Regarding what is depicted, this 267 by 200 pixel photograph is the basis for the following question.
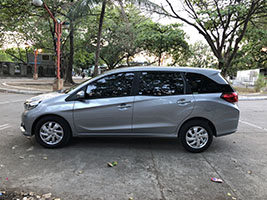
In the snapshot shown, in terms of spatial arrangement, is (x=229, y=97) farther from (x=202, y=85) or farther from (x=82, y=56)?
(x=82, y=56)

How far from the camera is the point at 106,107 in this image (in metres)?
4.00

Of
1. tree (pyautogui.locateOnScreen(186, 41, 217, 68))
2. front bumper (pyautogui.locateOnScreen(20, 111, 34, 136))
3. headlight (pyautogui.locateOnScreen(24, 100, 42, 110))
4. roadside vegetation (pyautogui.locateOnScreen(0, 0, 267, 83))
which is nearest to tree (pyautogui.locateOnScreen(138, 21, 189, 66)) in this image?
roadside vegetation (pyautogui.locateOnScreen(0, 0, 267, 83))

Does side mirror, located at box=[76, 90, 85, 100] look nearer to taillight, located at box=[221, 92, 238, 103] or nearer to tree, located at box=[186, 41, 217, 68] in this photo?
taillight, located at box=[221, 92, 238, 103]

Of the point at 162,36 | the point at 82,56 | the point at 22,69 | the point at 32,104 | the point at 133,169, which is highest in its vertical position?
the point at 162,36

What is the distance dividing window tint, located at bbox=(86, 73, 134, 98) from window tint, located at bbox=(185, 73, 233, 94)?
1.18 m

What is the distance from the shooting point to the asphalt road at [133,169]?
2775mm

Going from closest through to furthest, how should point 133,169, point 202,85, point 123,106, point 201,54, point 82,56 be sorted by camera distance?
point 133,169, point 123,106, point 202,85, point 82,56, point 201,54

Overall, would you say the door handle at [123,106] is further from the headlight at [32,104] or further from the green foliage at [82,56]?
the green foliage at [82,56]

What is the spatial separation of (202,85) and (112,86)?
1.79 meters

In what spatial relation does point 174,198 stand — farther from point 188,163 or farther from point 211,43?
point 211,43

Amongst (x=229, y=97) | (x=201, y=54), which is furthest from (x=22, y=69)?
(x=229, y=97)

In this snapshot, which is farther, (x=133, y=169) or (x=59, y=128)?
(x=59, y=128)

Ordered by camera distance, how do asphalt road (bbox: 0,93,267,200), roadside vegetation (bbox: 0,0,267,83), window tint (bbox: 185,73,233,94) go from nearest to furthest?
1. asphalt road (bbox: 0,93,267,200)
2. window tint (bbox: 185,73,233,94)
3. roadside vegetation (bbox: 0,0,267,83)

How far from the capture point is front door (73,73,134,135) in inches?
A: 157
